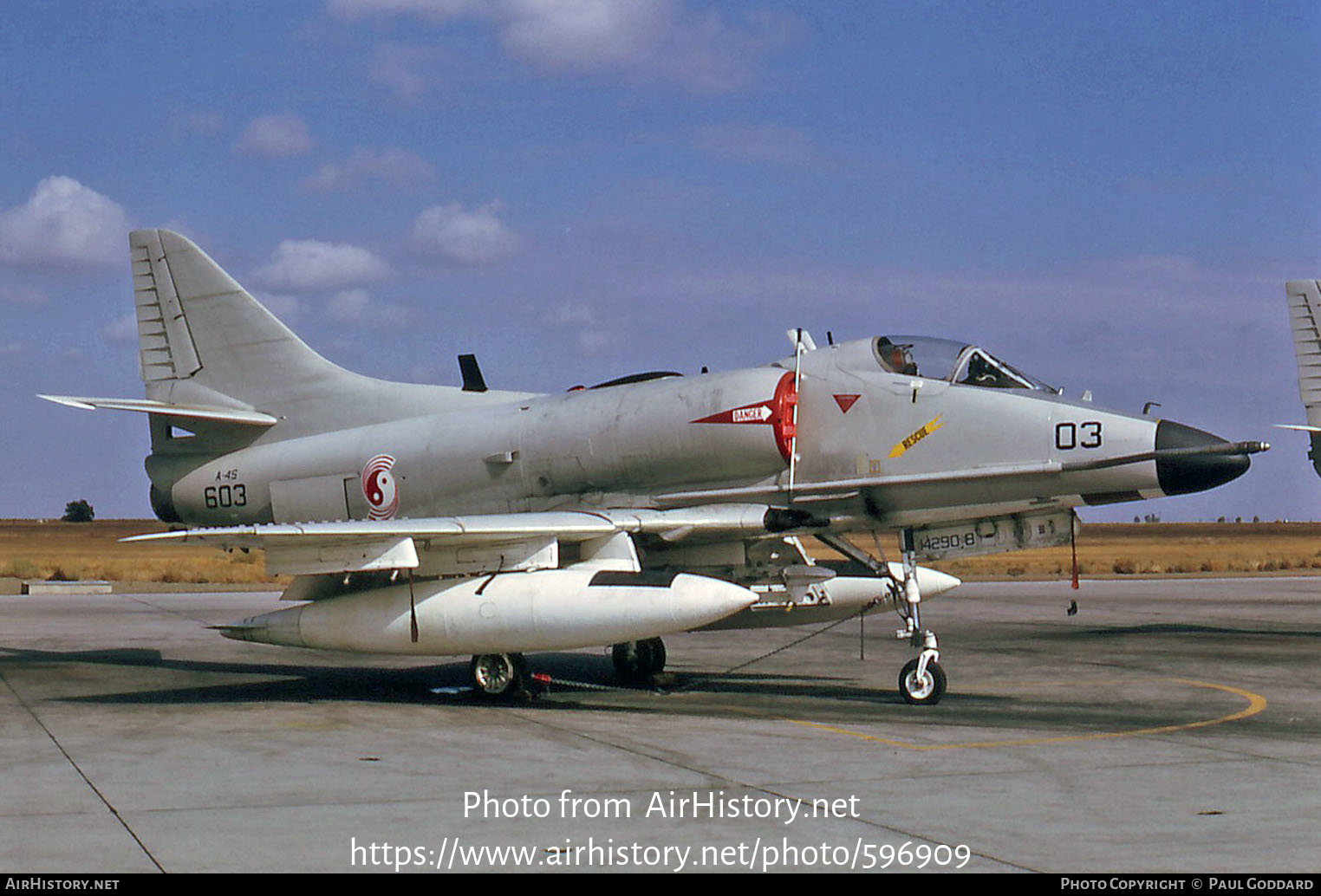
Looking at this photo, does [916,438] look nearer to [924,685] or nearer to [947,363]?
[947,363]

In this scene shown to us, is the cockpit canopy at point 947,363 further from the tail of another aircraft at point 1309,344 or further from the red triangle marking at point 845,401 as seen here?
the tail of another aircraft at point 1309,344

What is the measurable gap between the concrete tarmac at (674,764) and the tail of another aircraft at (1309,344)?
5.28 m

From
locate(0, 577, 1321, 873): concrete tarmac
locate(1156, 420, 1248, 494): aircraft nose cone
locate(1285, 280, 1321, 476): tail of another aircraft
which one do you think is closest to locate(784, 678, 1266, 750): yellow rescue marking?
locate(0, 577, 1321, 873): concrete tarmac

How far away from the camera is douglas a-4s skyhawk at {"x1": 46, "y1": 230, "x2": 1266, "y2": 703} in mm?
12508

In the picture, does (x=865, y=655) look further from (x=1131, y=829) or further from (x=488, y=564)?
(x=1131, y=829)

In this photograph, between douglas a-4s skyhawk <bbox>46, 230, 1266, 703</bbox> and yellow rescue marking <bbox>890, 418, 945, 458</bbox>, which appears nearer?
douglas a-4s skyhawk <bbox>46, 230, 1266, 703</bbox>

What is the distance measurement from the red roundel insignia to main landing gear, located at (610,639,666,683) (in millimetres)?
2895

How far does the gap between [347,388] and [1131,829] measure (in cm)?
1154

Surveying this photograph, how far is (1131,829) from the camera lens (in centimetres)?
738

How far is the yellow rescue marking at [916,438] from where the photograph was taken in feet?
42.4

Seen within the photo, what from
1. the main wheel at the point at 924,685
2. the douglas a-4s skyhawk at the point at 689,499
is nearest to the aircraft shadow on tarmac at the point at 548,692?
the main wheel at the point at 924,685

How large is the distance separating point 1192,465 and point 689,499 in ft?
15.1

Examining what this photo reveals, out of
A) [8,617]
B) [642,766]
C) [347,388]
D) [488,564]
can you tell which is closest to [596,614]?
[488,564]

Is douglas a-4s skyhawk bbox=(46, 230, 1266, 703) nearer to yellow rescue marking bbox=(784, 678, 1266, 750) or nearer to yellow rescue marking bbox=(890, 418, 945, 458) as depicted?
yellow rescue marking bbox=(890, 418, 945, 458)
